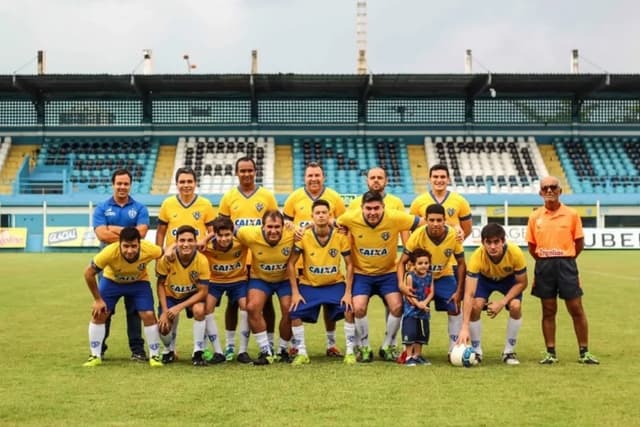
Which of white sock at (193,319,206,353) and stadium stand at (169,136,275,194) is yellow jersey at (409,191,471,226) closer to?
white sock at (193,319,206,353)

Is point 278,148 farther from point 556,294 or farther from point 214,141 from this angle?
point 556,294

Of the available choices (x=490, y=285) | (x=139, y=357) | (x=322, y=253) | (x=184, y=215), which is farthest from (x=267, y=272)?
(x=490, y=285)

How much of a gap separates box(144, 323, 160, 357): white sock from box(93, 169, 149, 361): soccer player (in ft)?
1.03

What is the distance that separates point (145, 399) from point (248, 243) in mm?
2329

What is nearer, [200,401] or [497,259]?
[200,401]

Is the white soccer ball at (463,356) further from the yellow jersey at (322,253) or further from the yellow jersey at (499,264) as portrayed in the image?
the yellow jersey at (322,253)

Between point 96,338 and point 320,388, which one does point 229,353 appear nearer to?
point 96,338

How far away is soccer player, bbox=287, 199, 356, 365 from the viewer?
802 centimetres

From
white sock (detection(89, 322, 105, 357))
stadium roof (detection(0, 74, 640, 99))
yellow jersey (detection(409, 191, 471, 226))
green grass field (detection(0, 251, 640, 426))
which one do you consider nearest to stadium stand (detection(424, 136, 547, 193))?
stadium roof (detection(0, 74, 640, 99))

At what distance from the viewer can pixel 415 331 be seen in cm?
777

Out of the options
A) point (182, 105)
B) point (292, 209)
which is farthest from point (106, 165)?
point (292, 209)

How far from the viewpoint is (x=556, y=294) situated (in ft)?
26.4

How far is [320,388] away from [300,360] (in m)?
1.28

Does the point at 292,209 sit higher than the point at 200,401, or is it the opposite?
the point at 292,209
